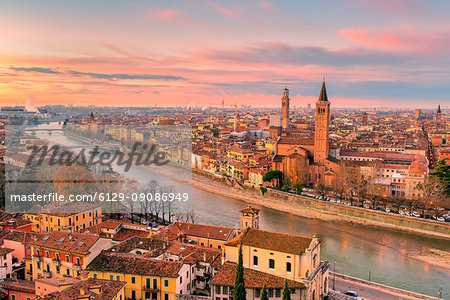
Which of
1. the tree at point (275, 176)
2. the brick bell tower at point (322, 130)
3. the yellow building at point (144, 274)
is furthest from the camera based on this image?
the brick bell tower at point (322, 130)

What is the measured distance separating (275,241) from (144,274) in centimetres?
209

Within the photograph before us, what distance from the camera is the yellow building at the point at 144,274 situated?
560 centimetres

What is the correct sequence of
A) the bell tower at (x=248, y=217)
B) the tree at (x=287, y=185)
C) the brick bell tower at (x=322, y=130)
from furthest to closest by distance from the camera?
the brick bell tower at (x=322, y=130)
the tree at (x=287, y=185)
the bell tower at (x=248, y=217)

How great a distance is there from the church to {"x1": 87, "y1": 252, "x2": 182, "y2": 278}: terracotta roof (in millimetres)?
10250

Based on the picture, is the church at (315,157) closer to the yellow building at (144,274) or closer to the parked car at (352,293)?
the parked car at (352,293)

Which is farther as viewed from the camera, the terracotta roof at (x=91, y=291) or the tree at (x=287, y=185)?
the tree at (x=287, y=185)

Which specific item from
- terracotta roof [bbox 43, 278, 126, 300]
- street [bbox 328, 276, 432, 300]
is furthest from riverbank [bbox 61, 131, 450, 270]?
terracotta roof [bbox 43, 278, 126, 300]

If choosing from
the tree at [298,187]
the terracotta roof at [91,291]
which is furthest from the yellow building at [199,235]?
the tree at [298,187]

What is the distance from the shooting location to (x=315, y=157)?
16.4m

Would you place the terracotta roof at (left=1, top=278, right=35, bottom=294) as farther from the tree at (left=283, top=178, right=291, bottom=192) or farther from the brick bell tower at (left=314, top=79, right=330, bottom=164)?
the brick bell tower at (left=314, top=79, right=330, bottom=164)

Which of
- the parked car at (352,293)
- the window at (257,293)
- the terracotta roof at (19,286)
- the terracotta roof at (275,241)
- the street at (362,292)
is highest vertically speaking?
the terracotta roof at (275,241)

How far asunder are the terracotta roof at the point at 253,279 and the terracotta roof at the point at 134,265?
67 centimetres

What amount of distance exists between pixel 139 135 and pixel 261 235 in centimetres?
2030

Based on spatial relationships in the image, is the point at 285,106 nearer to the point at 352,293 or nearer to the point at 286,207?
the point at 286,207
